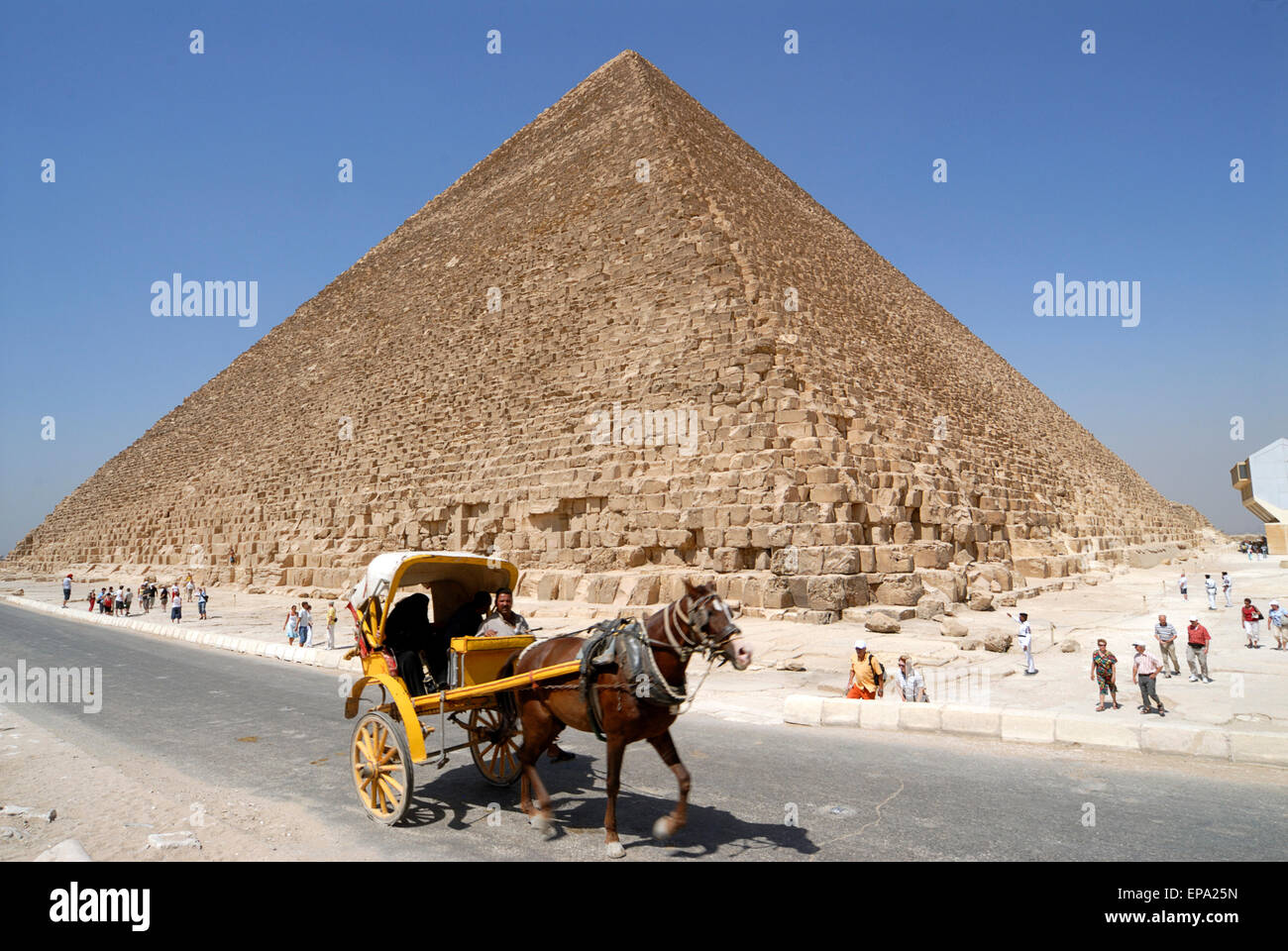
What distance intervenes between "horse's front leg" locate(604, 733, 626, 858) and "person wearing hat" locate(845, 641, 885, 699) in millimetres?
3857

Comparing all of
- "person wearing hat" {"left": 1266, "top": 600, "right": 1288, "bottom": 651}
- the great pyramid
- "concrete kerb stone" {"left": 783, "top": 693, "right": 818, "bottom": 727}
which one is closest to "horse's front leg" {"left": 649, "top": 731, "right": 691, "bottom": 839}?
"concrete kerb stone" {"left": 783, "top": 693, "right": 818, "bottom": 727}

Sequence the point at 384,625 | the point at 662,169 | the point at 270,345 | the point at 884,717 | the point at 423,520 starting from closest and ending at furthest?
the point at 384,625
the point at 884,717
the point at 423,520
the point at 662,169
the point at 270,345

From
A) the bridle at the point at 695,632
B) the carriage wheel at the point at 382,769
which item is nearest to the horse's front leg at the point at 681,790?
the bridle at the point at 695,632

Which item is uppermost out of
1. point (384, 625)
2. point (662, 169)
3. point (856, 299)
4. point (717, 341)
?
point (662, 169)

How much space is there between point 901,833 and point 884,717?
8.55 ft

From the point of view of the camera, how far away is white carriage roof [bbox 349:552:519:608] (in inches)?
157

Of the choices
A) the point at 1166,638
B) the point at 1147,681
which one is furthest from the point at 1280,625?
the point at 1147,681

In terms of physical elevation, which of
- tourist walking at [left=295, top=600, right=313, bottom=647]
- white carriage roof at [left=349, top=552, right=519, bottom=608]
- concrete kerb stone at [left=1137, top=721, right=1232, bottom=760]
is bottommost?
tourist walking at [left=295, top=600, right=313, bottom=647]

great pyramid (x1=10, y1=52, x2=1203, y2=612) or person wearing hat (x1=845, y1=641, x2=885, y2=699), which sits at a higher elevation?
great pyramid (x1=10, y1=52, x2=1203, y2=612)

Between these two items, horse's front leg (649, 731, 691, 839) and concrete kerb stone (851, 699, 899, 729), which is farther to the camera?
concrete kerb stone (851, 699, 899, 729)

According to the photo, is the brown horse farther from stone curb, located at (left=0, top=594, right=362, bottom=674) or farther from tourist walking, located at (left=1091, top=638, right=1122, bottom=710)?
stone curb, located at (left=0, top=594, right=362, bottom=674)

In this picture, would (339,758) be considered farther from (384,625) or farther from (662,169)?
(662,169)

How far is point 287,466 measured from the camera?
2536 centimetres
